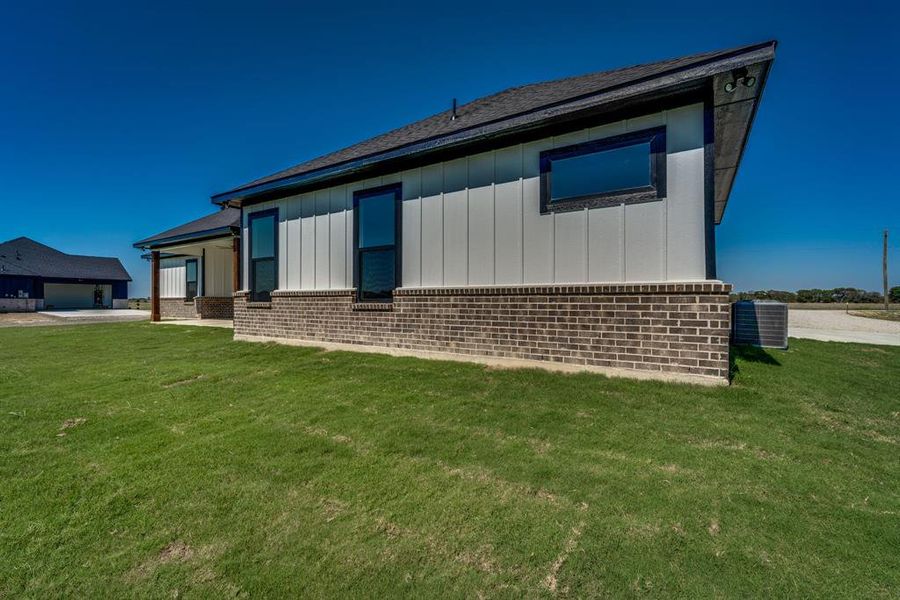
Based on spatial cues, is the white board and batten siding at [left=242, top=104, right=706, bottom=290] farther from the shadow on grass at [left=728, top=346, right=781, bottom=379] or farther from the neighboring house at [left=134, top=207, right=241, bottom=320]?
the neighboring house at [left=134, top=207, right=241, bottom=320]

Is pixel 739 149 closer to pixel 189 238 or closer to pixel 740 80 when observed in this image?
pixel 740 80

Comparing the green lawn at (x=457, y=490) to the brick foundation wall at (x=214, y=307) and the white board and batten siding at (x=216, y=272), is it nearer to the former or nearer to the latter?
the brick foundation wall at (x=214, y=307)

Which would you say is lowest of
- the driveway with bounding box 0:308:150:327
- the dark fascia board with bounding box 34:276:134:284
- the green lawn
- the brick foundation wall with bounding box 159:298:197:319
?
the green lawn

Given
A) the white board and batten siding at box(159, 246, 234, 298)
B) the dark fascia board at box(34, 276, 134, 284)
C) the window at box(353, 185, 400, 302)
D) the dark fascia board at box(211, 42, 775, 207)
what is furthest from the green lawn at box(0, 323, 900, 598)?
the dark fascia board at box(34, 276, 134, 284)

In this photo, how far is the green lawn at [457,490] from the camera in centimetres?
193

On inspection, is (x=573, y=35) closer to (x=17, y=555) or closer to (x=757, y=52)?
(x=757, y=52)

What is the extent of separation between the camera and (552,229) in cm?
566

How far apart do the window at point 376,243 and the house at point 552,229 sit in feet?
0.09

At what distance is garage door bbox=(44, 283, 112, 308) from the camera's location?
32875 mm

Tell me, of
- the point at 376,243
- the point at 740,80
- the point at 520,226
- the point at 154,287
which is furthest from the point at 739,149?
the point at 154,287

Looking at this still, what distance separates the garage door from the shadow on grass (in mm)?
45646

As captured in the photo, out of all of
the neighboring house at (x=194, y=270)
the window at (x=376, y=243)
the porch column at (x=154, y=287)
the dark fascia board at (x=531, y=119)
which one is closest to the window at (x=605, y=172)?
the dark fascia board at (x=531, y=119)

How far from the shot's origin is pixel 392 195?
734cm

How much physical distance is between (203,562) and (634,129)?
6.04 m
